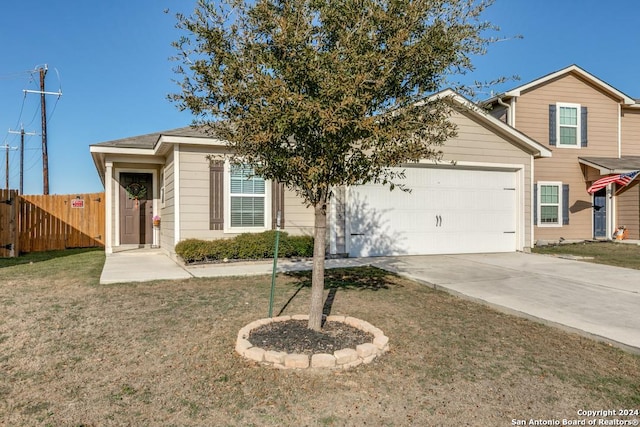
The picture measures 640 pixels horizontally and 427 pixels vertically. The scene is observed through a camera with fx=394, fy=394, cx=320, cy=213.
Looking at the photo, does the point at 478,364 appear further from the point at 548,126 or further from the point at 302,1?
the point at 548,126

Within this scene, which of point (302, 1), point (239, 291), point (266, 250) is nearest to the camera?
point (302, 1)

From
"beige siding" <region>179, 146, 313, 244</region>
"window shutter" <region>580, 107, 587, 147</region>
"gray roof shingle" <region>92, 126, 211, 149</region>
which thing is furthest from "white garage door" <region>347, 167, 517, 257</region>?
"window shutter" <region>580, 107, 587, 147</region>

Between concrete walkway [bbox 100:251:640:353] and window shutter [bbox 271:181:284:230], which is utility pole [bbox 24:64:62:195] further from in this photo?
window shutter [bbox 271:181:284:230]

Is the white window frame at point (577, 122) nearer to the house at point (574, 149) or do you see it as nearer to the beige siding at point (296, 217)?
the house at point (574, 149)

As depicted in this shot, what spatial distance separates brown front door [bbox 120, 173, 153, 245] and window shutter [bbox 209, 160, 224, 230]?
358cm

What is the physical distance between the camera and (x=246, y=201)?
929cm

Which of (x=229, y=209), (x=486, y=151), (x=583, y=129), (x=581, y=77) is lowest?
(x=229, y=209)

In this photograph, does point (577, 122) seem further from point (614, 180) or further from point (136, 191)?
point (136, 191)

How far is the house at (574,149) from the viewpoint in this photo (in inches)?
533

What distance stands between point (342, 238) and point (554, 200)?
28.7 ft

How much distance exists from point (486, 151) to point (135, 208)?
991 centimetres

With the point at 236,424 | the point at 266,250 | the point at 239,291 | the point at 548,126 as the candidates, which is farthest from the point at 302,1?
the point at 548,126

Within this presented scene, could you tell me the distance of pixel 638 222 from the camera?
13945 millimetres

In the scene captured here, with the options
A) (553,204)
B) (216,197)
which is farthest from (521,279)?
(553,204)
